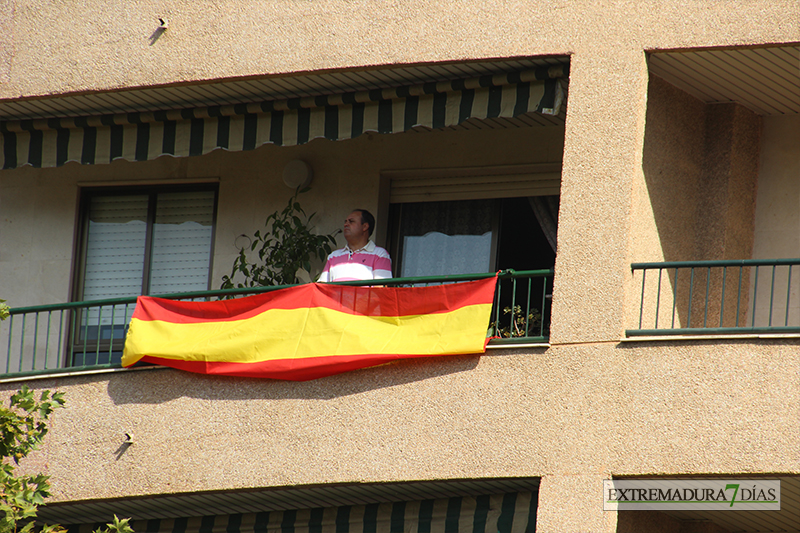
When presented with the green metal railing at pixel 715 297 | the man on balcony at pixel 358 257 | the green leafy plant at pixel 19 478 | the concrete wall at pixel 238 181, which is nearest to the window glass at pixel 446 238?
the concrete wall at pixel 238 181

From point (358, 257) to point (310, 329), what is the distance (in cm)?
126

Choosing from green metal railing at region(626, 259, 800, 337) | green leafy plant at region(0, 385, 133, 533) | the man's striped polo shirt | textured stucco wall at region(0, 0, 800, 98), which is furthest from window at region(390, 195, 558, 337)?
green leafy plant at region(0, 385, 133, 533)

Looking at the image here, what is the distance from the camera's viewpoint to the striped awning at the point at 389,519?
930 centimetres

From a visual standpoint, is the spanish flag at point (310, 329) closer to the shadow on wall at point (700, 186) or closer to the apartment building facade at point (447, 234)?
the apartment building facade at point (447, 234)

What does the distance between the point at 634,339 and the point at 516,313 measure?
2069 millimetres

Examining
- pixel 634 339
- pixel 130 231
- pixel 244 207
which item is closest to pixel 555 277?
pixel 634 339

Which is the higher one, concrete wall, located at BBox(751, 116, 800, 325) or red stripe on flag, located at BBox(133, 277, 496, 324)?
concrete wall, located at BBox(751, 116, 800, 325)

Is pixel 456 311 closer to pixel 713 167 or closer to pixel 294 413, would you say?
pixel 294 413

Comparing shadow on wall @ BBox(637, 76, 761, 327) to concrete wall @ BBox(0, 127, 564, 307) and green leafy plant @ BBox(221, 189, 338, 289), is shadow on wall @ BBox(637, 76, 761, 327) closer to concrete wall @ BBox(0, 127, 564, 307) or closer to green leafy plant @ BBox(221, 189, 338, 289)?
concrete wall @ BBox(0, 127, 564, 307)

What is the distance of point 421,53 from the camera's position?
9617mm

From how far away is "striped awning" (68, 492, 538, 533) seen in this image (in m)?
9.30

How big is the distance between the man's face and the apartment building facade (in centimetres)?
71

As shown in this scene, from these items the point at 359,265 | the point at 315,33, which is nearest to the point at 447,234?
the point at 359,265

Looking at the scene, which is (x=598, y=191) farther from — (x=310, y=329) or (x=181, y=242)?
(x=181, y=242)
